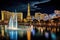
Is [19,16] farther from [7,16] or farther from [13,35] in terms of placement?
[13,35]

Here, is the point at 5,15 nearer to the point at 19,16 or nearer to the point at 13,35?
the point at 19,16

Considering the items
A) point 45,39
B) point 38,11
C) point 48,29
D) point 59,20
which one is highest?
point 38,11

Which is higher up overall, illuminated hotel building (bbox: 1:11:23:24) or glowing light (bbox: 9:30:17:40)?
illuminated hotel building (bbox: 1:11:23:24)

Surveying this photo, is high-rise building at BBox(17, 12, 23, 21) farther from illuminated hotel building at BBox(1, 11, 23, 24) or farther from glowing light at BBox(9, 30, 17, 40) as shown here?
glowing light at BBox(9, 30, 17, 40)

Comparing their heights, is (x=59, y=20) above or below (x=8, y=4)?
below

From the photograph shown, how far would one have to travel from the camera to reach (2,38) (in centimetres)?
230

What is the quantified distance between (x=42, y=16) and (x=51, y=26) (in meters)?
0.21

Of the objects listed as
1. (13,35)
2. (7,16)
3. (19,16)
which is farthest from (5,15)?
(13,35)

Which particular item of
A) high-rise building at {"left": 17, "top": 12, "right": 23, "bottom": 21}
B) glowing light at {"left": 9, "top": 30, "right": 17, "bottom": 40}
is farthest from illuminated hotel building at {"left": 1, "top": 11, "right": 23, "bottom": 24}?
glowing light at {"left": 9, "top": 30, "right": 17, "bottom": 40}

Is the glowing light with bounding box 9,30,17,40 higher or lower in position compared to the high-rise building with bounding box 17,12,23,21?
lower

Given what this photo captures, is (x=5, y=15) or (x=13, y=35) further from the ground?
(x=5, y=15)

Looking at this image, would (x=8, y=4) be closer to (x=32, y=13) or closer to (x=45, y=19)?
(x=32, y=13)

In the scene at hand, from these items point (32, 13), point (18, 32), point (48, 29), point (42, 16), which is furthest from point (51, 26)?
point (18, 32)

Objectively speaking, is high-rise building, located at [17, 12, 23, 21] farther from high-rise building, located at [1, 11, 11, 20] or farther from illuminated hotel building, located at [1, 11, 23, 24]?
high-rise building, located at [1, 11, 11, 20]
